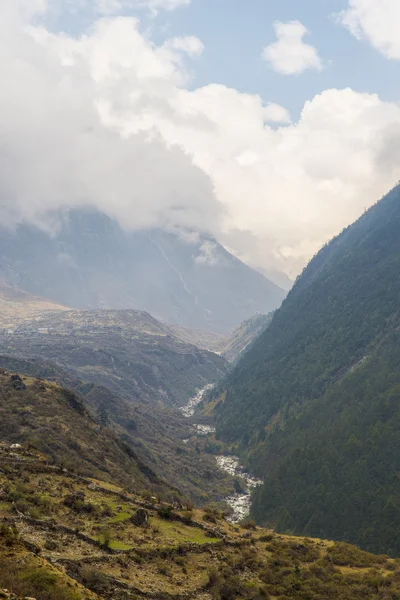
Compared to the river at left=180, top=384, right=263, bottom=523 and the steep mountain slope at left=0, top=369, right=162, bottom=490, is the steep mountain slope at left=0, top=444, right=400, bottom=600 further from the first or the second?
the river at left=180, top=384, right=263, bottom=523

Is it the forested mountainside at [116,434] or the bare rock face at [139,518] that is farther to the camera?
the forested mountainside at [116,434]

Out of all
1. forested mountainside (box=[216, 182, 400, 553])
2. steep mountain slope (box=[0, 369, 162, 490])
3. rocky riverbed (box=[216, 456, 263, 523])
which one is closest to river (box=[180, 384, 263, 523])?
rocky riverbed (box=[216, 456, 263, 523])

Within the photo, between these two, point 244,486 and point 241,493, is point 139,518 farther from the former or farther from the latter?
point 244,486

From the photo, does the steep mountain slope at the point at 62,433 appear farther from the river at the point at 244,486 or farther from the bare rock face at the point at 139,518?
the river at the point at 244,486

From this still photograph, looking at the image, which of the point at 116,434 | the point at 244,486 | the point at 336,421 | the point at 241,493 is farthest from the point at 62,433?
the point at 336,421

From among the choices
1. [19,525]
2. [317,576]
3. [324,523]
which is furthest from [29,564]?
[324,523]

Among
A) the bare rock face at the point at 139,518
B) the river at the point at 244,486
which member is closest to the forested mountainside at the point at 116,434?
the river at the point at 244,486
